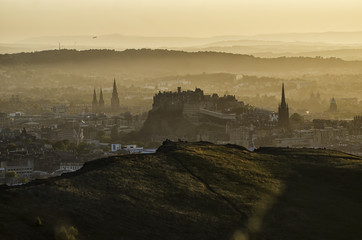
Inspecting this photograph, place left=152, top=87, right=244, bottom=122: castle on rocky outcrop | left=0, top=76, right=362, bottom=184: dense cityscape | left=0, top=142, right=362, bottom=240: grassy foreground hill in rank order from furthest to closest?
1. left=152, top=87, right=244, bottom=122: castle on rocky outcrop
2. left=0, top=76, right=362, bottom=184: dense cityscape
3. left=0, top=142, right=362, bottom=240: grassy foreground hill

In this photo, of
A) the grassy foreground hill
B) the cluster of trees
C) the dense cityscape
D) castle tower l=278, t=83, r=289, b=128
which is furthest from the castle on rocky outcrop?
the grassy foreground hill

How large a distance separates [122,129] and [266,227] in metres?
105

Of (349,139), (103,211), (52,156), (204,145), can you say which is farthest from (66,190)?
(349,139)

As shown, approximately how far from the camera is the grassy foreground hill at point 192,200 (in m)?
37.2

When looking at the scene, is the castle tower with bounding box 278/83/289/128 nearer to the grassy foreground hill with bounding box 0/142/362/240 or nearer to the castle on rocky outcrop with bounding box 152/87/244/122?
the castle on rocky outcrop with bounding box 152/87/244/122

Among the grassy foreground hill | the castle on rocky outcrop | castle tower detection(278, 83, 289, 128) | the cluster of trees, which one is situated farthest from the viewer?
the castle on rocky outcrop

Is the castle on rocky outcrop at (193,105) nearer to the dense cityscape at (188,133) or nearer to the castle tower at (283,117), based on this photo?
the dense cityscape at (188,133)

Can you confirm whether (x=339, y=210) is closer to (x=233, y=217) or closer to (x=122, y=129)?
(x=233, y=217)

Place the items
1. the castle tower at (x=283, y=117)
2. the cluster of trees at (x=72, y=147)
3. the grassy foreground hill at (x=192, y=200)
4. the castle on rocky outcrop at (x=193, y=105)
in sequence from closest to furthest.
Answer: the grassy foreground hill at (x=192, y=200) → the cluster of trees at (x=72, y=147) → the castle tower at (x=283, y=117) → the castle on rocky outcrop at (x=193, y=105)

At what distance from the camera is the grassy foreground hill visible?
3722 centimetres

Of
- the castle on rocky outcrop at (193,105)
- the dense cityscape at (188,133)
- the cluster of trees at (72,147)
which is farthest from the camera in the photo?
the castle on rocky outcrop at (193,105)

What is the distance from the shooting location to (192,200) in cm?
4297

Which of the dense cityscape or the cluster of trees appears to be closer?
the cluster of trees

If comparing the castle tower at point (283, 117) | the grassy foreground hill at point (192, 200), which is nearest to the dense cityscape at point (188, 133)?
the castle tower at point (283, 117)
